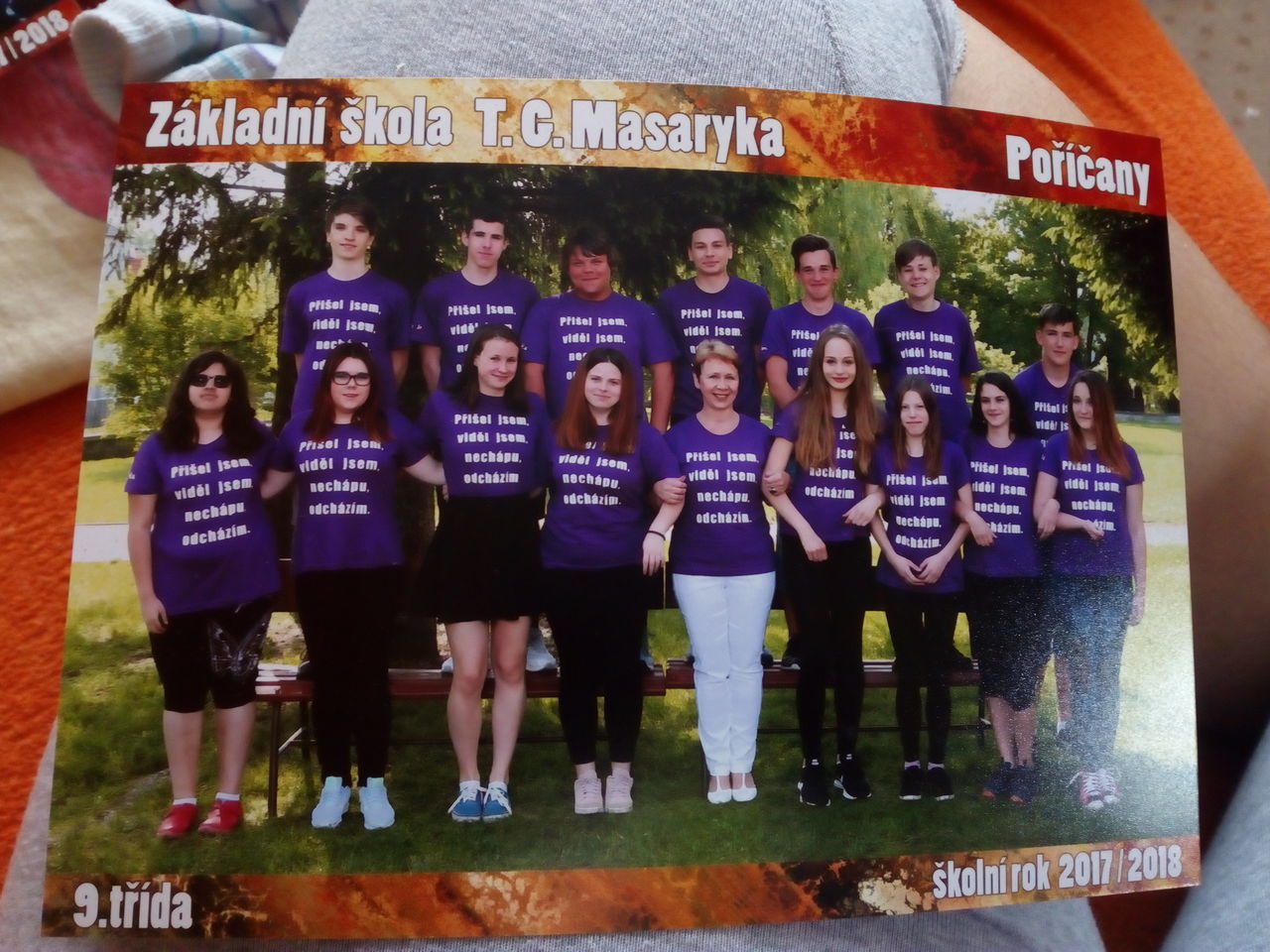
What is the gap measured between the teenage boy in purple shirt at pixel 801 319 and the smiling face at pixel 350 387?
211mm

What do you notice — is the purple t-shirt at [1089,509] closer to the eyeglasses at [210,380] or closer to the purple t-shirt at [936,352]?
the purple t-shirt at [936,352]

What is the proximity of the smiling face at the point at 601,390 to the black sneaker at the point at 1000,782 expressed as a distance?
29 cm

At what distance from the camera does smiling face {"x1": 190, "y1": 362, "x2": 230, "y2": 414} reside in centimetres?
49

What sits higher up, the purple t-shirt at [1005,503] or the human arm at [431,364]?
the human arm at [431,364]

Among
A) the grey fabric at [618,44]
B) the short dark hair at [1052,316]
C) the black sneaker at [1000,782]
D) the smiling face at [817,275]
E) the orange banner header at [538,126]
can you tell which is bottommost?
the black sneaker at [1000,782]

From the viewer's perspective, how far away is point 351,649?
0.49 metres

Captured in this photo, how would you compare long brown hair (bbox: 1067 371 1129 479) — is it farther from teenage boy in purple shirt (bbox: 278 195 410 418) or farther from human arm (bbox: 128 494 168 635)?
human arm (bbox: 128 494 168 635)

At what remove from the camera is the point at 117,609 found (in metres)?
0.48

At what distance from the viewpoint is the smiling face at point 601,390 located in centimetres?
50

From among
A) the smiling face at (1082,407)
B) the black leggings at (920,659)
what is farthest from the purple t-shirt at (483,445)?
the smiling face at (1082,407)

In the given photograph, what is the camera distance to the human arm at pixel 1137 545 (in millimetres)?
553

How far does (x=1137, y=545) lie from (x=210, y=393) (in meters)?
0.52

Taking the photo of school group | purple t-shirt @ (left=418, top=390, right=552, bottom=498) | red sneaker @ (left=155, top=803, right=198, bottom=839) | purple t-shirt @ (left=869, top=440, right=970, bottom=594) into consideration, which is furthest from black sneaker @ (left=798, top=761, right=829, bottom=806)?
red sneaker @ (left=155, top=803, right=198, bottom=839)

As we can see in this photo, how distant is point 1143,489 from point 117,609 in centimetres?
57
